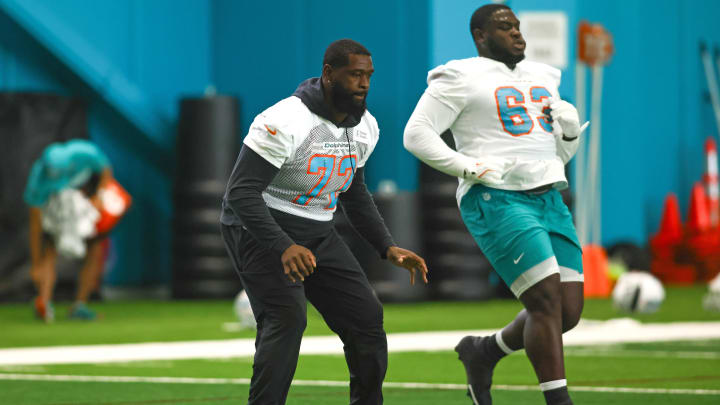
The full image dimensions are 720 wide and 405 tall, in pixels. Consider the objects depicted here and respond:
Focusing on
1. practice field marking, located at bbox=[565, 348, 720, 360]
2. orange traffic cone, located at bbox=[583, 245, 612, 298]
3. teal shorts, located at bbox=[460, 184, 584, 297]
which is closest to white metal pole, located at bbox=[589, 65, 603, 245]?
orange traffic cone, located at bbox=[583, 245, 612, 298]

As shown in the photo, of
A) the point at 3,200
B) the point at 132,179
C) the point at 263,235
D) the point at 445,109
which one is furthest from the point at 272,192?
the point at 132,179

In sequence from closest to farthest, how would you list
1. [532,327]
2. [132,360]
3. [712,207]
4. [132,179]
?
[532,327]
[132,360]
[132,179]
[712,207]

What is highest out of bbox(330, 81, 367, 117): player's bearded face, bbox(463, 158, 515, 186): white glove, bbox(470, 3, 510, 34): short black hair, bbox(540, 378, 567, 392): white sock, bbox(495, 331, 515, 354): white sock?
bbox(470, 3, 510, 34): short black hair

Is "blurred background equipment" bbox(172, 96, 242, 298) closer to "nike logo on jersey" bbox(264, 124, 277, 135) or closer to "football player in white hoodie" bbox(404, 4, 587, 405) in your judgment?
"football player in white hoodie" bbox(404, 4, 587, 405)

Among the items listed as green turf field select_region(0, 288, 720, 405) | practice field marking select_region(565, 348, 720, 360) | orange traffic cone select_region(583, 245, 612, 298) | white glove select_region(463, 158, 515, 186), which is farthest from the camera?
orange traffic cone select_region(583, 245, 612, 298)

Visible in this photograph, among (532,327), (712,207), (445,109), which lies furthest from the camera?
(712,207)

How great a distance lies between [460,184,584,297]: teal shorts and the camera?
5.57 m

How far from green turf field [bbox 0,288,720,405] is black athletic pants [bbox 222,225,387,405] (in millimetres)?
1570

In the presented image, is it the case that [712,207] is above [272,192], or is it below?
below

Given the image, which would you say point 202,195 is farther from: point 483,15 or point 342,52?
point 342,52

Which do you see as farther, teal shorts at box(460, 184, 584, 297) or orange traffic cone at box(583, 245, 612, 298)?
orange traffic cone at box(583, 245, 612, 298)

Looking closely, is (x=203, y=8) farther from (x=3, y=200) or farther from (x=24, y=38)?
(x=3, y=200)

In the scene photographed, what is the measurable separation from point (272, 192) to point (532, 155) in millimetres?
1316

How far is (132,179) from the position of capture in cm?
1769
